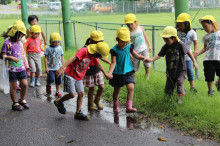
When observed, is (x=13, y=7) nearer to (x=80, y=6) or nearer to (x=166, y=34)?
(x=80, y=6)

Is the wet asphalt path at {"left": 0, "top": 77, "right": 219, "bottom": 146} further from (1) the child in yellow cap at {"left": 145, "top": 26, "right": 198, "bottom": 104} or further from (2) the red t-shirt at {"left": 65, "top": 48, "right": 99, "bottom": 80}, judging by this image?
(1) the child in yellow cap at {"left": 145, "top": 26, "right": 198, "bottom": 104}

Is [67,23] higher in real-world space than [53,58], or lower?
higher

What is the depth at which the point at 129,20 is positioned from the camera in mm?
7457

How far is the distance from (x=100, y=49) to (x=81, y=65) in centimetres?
47

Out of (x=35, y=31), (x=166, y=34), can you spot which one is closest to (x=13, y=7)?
(x=35, y=31)

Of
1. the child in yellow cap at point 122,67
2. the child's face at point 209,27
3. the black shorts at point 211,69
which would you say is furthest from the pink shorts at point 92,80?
the child's face at point 209,27

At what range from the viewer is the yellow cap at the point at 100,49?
17.7 ft

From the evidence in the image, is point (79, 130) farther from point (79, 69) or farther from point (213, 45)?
point (213, 45)

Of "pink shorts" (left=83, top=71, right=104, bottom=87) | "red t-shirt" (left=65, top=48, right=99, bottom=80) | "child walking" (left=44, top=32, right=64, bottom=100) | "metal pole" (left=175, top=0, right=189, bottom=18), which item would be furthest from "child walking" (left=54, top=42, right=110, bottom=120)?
"metal pole" (left=175, top=0, right=189, bottom=18)

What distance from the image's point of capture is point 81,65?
18.6 feet

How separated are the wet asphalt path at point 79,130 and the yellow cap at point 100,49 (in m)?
1.12

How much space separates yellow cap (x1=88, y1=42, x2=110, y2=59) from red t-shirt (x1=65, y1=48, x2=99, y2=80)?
99 millimetres

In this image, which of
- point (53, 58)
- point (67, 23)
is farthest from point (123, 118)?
point (67, 23)

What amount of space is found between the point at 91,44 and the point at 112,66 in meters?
0.50
